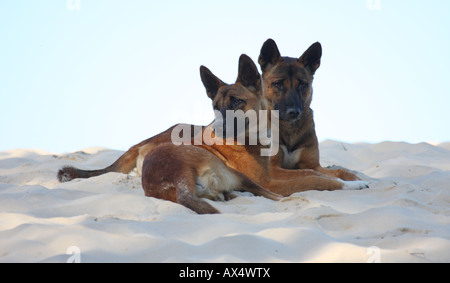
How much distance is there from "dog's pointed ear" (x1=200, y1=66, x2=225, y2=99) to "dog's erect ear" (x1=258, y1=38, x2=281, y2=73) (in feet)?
2.98

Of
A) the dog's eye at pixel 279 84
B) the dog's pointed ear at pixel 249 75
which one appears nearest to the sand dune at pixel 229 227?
the dog's pointed ear at pixel 249 75

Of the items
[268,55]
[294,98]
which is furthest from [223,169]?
[268,55]

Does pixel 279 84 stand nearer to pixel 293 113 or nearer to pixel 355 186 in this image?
pixel 293 113

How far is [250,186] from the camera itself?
5.67 metres

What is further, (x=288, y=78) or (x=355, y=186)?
(x=288, y=78)

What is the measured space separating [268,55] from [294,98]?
0.73 meters

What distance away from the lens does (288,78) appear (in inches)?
280

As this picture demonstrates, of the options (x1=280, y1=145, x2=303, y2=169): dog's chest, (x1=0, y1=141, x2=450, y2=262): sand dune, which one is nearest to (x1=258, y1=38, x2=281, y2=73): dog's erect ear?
(x1=280, y1=145, x2=303, y2=169): dog's chest

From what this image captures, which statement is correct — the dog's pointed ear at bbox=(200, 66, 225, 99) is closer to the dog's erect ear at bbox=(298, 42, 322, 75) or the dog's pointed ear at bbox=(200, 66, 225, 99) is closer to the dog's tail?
the dog's erect ear at bbox=(298, 42, 322, 75)

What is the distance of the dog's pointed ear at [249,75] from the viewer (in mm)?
6551

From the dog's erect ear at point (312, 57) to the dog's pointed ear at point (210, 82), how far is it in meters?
1.30

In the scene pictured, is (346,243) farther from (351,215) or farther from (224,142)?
(224,142)

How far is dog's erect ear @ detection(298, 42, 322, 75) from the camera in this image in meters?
7.36
